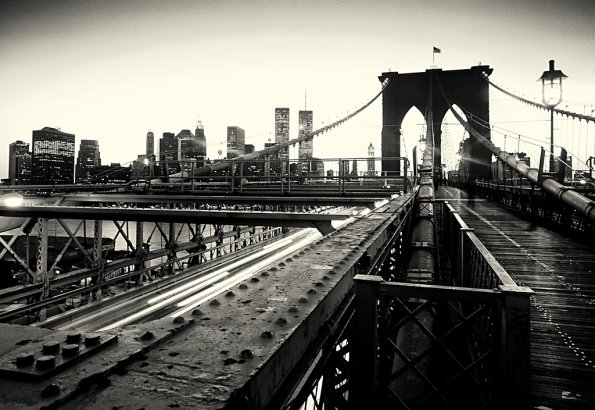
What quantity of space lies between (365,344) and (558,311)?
142 inches

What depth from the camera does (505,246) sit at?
8508 mm

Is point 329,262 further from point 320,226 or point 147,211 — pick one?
point 147,211

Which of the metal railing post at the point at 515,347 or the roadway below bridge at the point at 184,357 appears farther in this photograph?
the metal railing post at the point at 515,347

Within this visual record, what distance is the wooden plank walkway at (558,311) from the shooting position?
10.9 ft

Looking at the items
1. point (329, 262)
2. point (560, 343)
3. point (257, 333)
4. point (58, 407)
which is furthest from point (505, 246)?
point (58, 407)

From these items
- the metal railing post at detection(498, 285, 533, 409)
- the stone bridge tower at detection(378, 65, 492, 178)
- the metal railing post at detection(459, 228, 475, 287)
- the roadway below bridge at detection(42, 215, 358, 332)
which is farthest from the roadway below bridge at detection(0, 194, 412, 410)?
the stone bridge tower at detection(378, 65, 492, 178)

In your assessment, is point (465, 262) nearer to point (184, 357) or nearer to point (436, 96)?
point (184, 357)

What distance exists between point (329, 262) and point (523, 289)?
1330mm

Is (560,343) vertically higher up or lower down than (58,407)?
lower down

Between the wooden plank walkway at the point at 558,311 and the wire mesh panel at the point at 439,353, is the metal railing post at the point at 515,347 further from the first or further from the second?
the wooden plank walkway at the point at 558,311

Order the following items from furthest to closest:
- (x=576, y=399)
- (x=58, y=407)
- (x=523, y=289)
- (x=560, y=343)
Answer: (x=560, y=343), (x=576, y=399), (x=523, y=289), (x=58, y=407)

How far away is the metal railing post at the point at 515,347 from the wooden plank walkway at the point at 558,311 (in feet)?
2.03

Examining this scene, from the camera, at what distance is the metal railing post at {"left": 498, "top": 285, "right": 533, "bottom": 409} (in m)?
2.53

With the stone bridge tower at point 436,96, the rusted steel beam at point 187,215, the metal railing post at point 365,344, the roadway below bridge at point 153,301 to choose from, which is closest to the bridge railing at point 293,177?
the roadway below bridge at point 153,301
